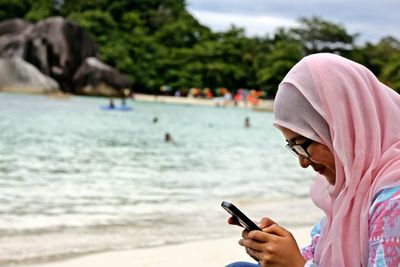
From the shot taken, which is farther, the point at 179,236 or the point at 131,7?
the point at 131,7

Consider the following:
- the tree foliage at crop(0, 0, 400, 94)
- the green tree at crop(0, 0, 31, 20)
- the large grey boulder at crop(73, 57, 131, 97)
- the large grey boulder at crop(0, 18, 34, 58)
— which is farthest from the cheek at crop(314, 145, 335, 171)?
the green tree at crop(0, 0, 31, 20)

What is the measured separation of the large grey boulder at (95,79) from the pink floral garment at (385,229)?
39278 mm

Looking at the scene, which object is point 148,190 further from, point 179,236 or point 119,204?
point 179,236

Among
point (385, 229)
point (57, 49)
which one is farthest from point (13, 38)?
point (385, 229)

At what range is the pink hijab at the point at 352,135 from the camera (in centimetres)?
134

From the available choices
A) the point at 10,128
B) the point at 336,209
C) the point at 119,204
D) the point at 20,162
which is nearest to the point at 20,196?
the point at 119,204

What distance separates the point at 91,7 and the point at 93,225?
49742 millimetres

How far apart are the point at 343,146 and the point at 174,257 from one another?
2.54 meters

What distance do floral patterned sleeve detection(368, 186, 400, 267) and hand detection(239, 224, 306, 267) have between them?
175 mm

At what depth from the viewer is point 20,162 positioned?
10.0 meters

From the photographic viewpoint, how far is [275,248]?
1.39m

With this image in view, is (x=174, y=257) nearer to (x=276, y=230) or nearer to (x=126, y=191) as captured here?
(x=276, y=230)

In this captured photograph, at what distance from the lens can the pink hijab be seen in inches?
52.6

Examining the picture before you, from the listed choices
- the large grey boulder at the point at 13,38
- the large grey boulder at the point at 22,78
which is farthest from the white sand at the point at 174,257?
the large grey boulder at the point at 13,38
